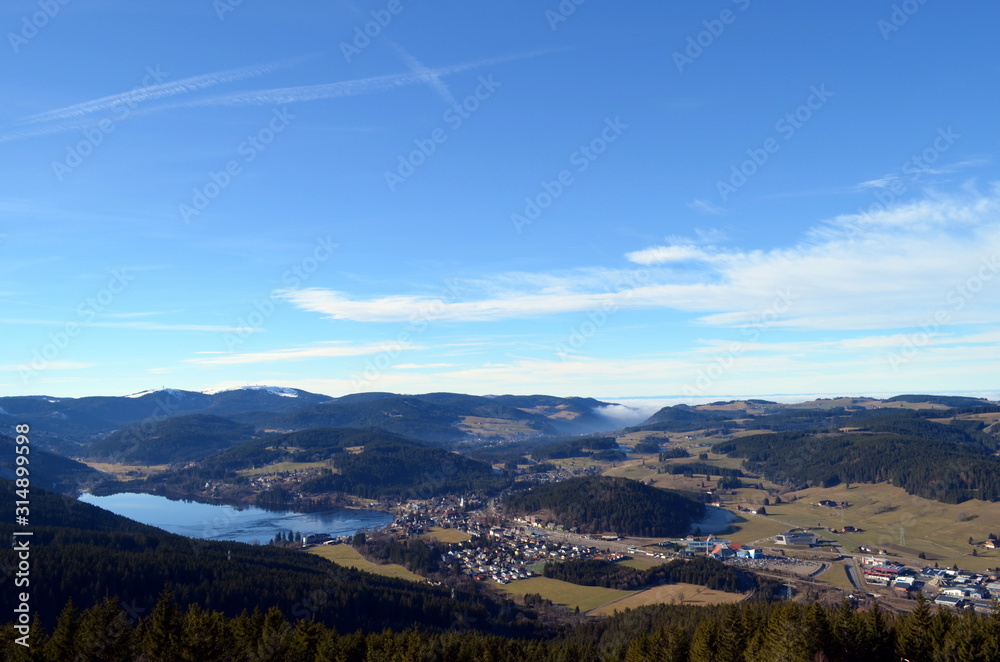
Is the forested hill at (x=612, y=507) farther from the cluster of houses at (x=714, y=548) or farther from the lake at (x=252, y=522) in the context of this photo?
the lake at (x=252, y=522)

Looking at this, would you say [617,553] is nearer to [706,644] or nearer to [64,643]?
[706,644]

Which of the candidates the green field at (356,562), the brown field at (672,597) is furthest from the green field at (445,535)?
the brown field at (672,597)

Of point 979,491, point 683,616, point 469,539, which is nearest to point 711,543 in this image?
point 469,539

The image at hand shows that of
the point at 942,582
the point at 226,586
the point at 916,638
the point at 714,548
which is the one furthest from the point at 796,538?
the point at 226,586

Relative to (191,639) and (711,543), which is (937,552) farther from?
(191,639)

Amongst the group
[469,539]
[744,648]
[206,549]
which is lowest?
[469,539]
